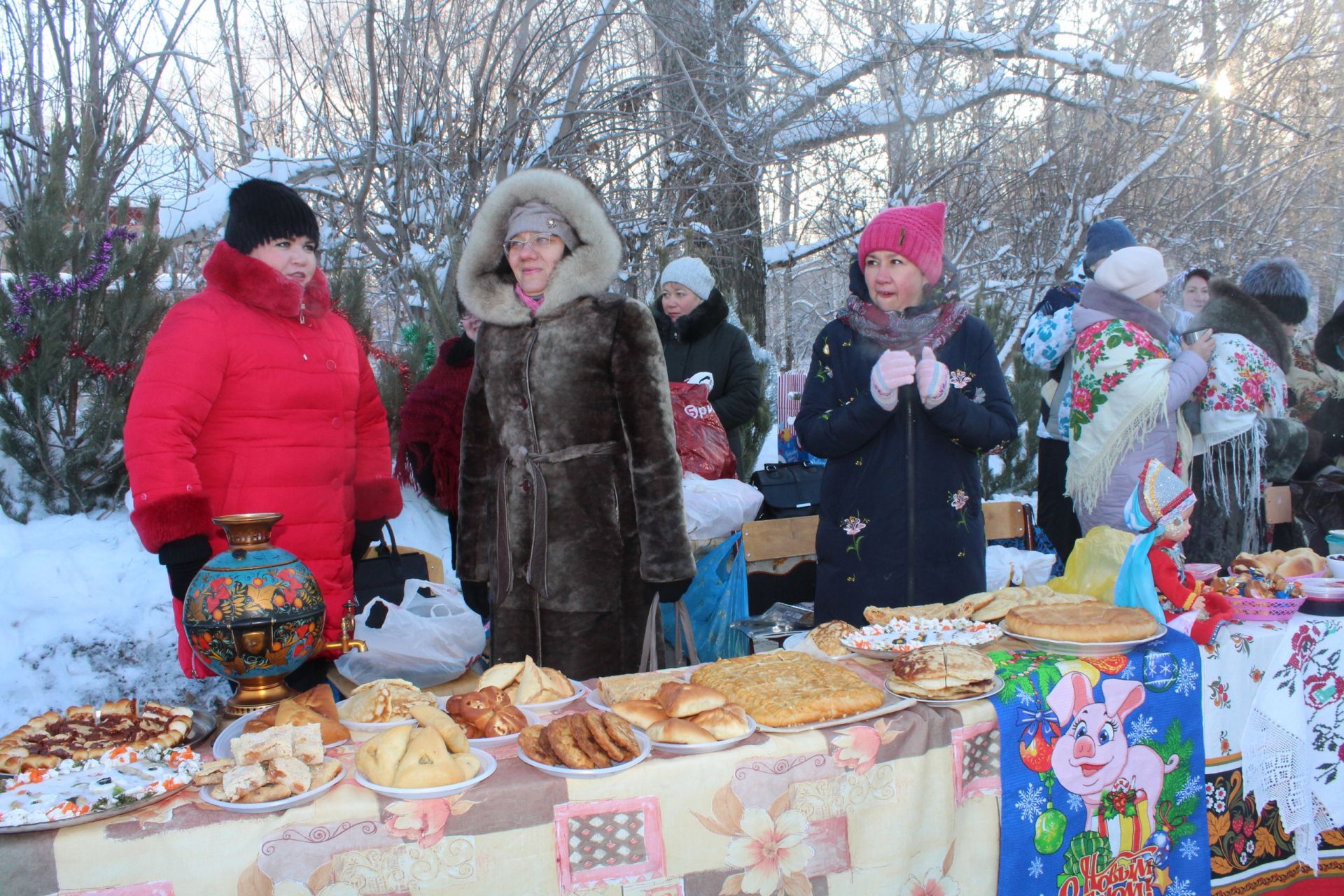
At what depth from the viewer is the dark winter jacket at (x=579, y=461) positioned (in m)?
2.46

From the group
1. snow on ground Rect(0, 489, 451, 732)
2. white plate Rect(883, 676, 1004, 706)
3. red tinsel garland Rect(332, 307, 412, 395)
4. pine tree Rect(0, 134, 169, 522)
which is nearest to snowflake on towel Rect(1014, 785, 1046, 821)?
white plate Rect(883, 676, 1004, 706)

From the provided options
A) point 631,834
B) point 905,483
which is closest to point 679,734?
point 631,834

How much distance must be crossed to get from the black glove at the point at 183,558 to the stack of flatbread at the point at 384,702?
63 centimetres

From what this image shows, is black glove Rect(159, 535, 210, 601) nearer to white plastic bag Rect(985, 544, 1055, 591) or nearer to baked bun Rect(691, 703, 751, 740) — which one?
baked bun Rect(691, 703, 751, 740)

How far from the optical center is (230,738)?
1.48m

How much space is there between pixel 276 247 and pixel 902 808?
6.69 feet

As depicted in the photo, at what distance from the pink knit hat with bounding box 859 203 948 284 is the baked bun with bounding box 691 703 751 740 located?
149 centimetres

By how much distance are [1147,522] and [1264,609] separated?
41cm

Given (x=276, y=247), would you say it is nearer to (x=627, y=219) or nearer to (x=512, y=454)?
(x=512, y=454)

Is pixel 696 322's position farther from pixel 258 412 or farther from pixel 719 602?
pixel 258 412

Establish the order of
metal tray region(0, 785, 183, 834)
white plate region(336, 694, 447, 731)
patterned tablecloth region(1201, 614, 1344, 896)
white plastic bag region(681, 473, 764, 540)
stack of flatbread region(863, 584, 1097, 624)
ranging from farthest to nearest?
white plastic bag region(681, 473, 764, 540), stack of flatbread region(863, 584, 1097, 624), patterned tablecloth region(1201, 614, 1344, 896), white plate region(336, 694, 447, 731), metal tray region(0, 785, 183, 834)

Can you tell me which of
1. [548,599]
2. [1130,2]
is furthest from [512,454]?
[1130,2]

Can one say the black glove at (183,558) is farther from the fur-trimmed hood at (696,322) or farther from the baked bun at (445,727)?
the fur-trimmed hood at (696,322)

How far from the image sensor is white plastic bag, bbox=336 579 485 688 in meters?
2.73
